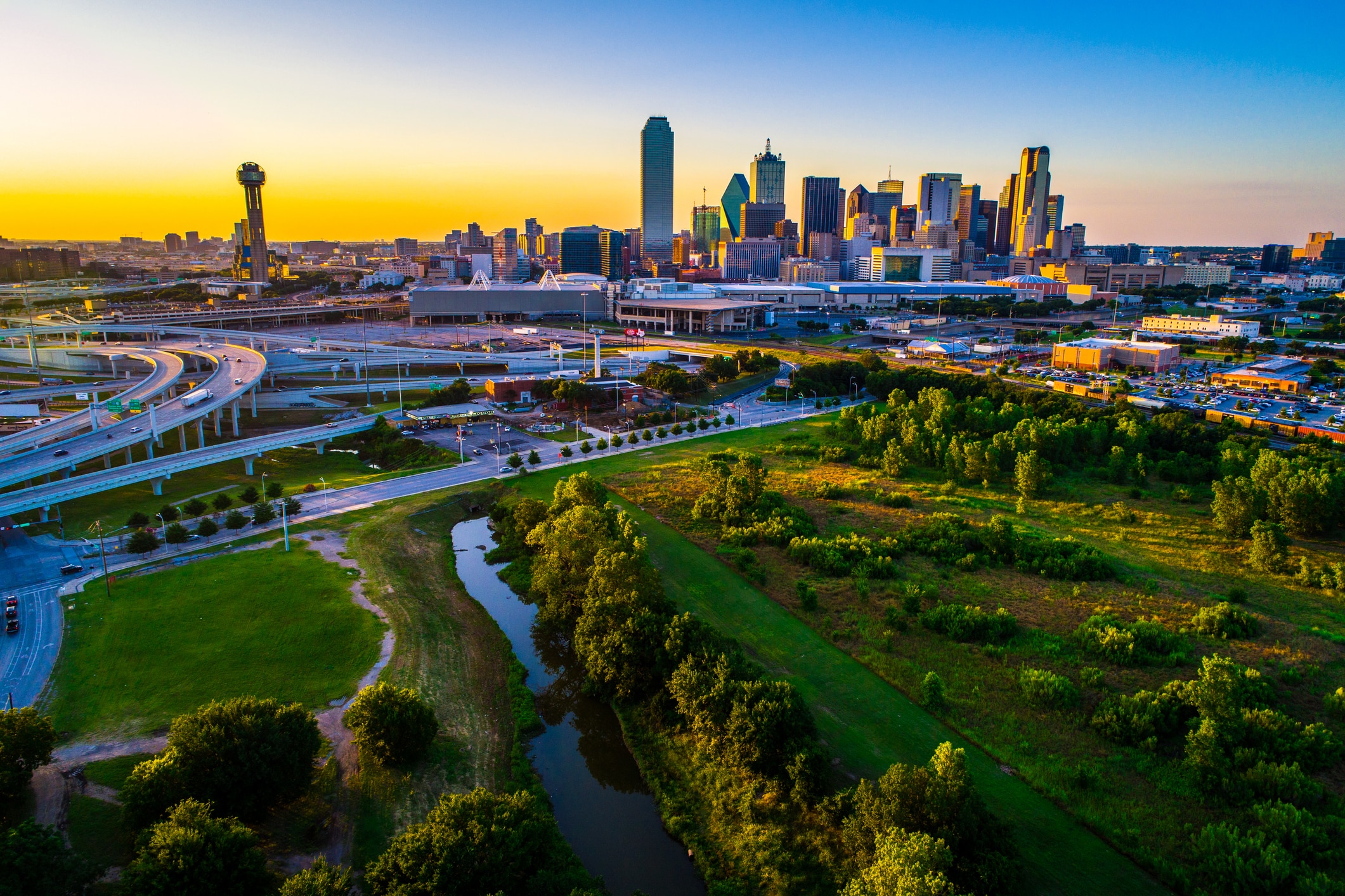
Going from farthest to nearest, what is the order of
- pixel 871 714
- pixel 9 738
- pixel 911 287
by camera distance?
pixel 911 287
pixel 871 714
pixel 9 738

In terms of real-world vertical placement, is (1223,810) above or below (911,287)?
below

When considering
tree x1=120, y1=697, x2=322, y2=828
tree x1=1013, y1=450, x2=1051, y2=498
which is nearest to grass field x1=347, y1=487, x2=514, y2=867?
tree x1=120, y1=697, x2=322, y2=828

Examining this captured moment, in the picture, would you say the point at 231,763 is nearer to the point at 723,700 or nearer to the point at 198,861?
the point at 198,861

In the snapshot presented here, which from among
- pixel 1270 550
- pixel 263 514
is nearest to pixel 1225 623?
pixel 1270 550

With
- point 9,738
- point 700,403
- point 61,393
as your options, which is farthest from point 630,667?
point 61,393

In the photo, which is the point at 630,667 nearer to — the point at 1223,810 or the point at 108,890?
the point at 108,890

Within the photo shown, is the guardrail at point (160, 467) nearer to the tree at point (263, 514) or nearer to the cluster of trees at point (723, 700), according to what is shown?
the tree at point (263, 514)

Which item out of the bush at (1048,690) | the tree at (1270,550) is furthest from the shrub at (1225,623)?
the bush at (1048,690)
